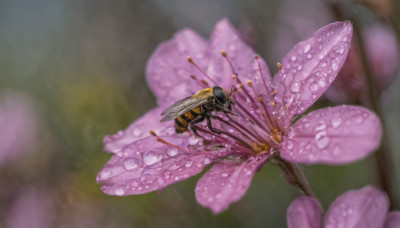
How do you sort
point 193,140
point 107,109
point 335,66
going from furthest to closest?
point 107,109
point 193,140
point 335,66

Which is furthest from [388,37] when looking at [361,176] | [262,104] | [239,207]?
[262,104]

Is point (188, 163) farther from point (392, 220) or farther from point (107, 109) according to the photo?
point (107, 109)

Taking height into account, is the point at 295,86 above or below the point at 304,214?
above

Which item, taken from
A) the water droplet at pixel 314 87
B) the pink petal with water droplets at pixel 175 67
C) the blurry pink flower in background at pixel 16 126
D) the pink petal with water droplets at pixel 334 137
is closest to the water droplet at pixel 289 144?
the pink petal with water droplets at pixel 334 137

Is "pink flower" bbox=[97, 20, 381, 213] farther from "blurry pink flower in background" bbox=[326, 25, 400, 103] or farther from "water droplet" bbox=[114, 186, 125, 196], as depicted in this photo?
"blurry pink flower in background" bbox=[326, 25, 400, 103]

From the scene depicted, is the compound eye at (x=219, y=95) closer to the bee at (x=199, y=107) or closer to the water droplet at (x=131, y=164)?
the bee at (x=199, y=107)

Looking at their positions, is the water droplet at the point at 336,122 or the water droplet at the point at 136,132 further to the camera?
the water droplet at the point at 136,132

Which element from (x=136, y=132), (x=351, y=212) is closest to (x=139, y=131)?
(x=136, y=132)
